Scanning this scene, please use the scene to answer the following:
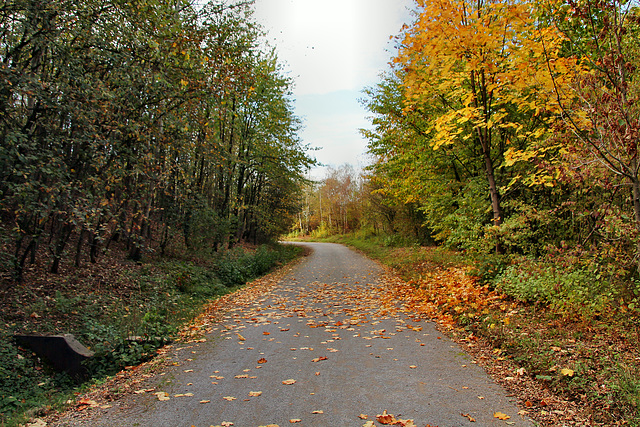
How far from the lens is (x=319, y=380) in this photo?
4414mm

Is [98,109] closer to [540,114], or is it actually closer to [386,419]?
[386,419]

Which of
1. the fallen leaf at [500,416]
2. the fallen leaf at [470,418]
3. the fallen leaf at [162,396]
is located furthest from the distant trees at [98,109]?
the fallen leaf at [500,416]

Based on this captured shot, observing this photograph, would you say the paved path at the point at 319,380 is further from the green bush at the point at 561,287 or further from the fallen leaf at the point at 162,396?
the green bush at the point at 561,287

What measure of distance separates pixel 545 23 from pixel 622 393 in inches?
306

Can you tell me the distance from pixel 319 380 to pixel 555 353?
119 inches

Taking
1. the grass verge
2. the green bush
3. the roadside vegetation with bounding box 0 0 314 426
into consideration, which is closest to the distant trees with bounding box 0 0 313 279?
the roadside vegetation with bounding box 0 0 314 426

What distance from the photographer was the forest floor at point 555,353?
3440 mm

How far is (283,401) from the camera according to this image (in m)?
3.87

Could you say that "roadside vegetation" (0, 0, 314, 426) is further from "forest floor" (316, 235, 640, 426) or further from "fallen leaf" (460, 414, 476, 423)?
"forest floor" (316, 235, 640, 426)

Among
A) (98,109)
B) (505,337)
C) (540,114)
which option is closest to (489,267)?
(505,337)

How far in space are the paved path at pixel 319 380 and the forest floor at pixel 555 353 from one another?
351mm

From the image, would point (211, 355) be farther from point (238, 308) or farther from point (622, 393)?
point (622, 393)

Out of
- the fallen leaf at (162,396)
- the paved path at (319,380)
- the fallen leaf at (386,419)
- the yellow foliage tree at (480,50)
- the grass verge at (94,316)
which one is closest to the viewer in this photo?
the fallen leaf at (386,419)

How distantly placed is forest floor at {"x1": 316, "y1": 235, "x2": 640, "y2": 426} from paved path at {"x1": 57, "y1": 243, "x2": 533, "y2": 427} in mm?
351
